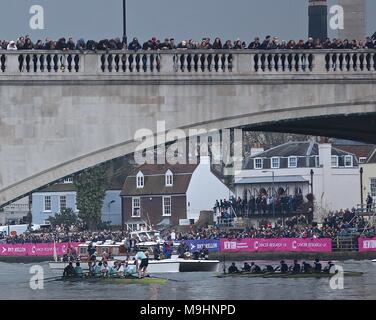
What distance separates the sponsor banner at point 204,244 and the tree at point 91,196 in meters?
32.5

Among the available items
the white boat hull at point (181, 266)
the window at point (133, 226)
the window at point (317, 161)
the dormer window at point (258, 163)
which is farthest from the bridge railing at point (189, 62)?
the window at point (133, 226)

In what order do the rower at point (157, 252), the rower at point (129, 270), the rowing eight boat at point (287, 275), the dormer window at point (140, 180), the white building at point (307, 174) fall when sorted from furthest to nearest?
the dormer window at point (140, 180) → the white building at point (307, 174) → the rower at point (157, 252) → the rower at point (129, 270) → the rowing eight boat at point (287, 275)

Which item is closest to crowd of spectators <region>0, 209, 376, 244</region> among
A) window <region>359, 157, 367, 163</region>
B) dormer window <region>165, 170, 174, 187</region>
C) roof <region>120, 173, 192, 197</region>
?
roof <region>120, 173, 192, 197</region>

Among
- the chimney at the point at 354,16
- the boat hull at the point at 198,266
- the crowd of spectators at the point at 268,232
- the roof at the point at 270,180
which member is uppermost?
the chimney at the point at 354,16

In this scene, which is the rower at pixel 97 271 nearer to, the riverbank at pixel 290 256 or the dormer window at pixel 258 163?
the riverbank at pixel 290 256

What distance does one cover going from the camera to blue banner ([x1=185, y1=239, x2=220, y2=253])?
362 ft

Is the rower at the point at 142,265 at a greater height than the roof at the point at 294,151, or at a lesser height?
lesser

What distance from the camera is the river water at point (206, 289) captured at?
74.6 meters

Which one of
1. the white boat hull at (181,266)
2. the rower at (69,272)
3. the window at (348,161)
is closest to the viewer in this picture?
the rower at (69,272)

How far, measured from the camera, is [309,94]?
55219 millimetres

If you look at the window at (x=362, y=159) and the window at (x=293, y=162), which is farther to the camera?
the window at (x=293, y=162)

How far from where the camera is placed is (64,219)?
148625 mm
